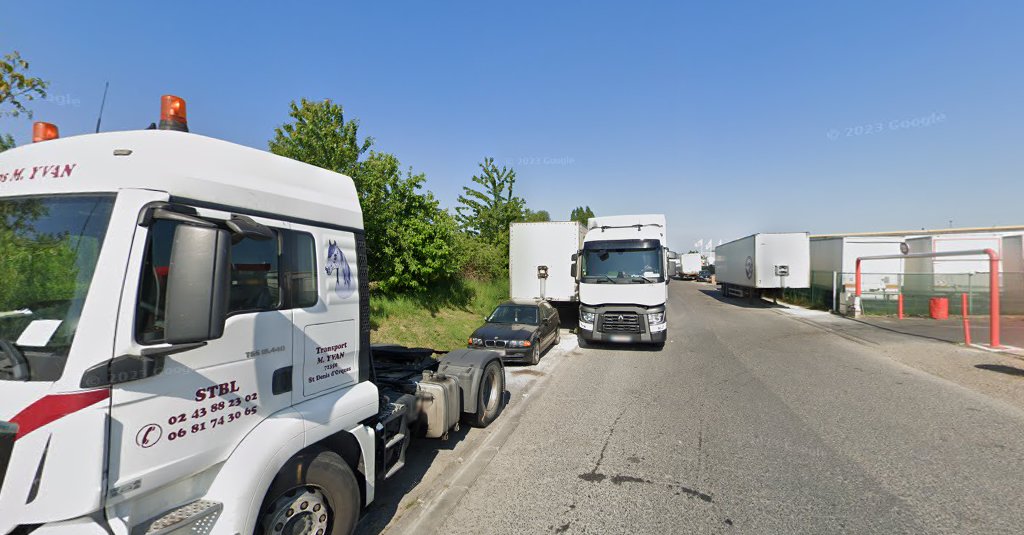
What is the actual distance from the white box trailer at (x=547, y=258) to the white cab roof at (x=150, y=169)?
34.8 feet

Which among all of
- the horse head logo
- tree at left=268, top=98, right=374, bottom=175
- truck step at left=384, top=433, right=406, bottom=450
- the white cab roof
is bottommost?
truck step at left=384, top=433, right=406, bottom=450

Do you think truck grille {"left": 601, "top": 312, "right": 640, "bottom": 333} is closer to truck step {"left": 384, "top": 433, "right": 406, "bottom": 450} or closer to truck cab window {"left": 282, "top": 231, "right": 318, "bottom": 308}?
truck step {"left": 384, "top": 433, "right": 406, "bottom": 450}

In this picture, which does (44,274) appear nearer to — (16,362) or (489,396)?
(16,362)

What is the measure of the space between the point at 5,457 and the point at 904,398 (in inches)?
390

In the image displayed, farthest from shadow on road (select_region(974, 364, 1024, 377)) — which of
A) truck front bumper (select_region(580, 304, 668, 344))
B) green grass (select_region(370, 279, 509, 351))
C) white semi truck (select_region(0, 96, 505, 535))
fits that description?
white semi truck (select_region(0, 96, 505, 535))

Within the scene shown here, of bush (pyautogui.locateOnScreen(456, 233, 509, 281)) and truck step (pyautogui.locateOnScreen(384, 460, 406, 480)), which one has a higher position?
bush (pyautogui.locateOnScreen(456, 233, 509, 281))

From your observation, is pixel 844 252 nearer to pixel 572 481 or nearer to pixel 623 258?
pixel 623 258

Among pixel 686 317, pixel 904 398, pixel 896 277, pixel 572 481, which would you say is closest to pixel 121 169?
pixel 572 481

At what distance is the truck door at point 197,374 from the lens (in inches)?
75.2

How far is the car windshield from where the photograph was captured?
1033cm

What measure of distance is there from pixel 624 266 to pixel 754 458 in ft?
22.1

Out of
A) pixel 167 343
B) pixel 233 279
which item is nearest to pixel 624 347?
pixel 233 279

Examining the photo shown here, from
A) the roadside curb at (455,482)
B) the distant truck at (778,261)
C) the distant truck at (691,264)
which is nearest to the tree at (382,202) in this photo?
the roadside curb at (455,482)

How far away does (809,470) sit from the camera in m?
4.31
